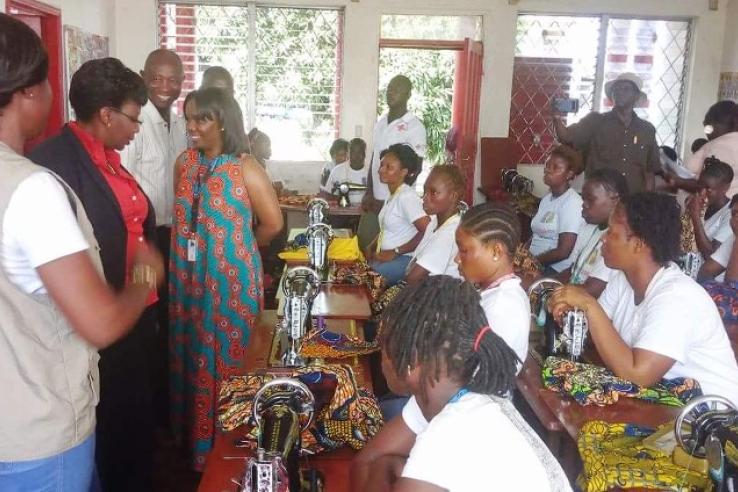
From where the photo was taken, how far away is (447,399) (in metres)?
1.39

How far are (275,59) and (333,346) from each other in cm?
548

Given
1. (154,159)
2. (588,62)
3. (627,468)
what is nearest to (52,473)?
(627,468)

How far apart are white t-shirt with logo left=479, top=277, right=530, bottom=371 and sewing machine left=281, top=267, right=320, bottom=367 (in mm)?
596

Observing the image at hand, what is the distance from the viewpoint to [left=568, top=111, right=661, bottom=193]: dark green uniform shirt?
557 cm

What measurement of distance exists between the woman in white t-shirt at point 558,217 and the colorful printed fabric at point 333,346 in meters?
1.96

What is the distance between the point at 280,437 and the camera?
158 centimetres

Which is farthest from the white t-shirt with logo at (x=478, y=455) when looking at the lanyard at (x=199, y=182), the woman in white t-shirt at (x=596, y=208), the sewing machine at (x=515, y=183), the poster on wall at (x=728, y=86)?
the poster on wall at (x=728, y=86)

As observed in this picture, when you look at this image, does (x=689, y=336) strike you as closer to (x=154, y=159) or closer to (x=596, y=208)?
(x=596, y=208)

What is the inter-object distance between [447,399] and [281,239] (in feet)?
16.3

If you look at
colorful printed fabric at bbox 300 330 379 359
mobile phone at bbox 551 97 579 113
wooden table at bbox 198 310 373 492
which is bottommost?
wooden table at bbox 198 310 373 492

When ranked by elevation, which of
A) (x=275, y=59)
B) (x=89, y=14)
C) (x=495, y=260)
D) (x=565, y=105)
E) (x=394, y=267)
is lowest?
(x=394, y=267)

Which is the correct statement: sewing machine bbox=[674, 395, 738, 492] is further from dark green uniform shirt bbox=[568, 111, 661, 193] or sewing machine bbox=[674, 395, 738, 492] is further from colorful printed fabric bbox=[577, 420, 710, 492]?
dark green uniform shirt bbox=[568, 111, 661, 193]

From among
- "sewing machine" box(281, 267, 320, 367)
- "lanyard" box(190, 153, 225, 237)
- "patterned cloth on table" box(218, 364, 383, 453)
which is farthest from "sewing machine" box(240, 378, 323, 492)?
"lanyard" box(190, 153, 225, 237)

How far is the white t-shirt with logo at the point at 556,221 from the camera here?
4219 millimetres
